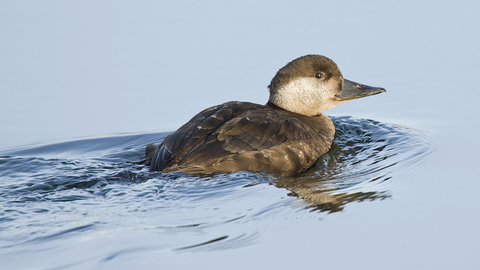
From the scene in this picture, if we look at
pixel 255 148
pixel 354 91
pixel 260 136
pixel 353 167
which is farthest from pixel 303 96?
pixel 255 148

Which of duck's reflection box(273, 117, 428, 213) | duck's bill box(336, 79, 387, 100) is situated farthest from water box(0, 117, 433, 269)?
duck's bill box(336, 79, 387, 100)

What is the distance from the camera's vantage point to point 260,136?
6.02m

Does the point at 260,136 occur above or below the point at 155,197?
above

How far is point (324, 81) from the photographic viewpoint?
24.0ft

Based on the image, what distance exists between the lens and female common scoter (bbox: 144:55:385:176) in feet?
19.2

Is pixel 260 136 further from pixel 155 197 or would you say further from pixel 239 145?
pixel 155 197

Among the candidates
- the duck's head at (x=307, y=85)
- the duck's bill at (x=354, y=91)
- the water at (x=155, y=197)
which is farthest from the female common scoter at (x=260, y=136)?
the duck's bill at (x=354, y=91)

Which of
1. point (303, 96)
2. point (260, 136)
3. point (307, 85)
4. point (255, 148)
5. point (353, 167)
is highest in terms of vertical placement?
point (307, 85)

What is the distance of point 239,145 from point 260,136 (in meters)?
0.27

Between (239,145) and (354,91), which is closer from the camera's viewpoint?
(239,145)

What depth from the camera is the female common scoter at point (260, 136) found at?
5.85m

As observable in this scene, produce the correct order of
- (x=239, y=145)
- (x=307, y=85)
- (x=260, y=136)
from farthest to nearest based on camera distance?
(x=307, y=85), (x=260, y=136), (x=239, y=145)

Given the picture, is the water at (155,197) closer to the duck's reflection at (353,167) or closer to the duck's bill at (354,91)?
the duck's reflection at (353,167)

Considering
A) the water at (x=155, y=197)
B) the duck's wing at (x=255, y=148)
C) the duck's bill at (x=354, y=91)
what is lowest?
the water at (x=155, y=197)
